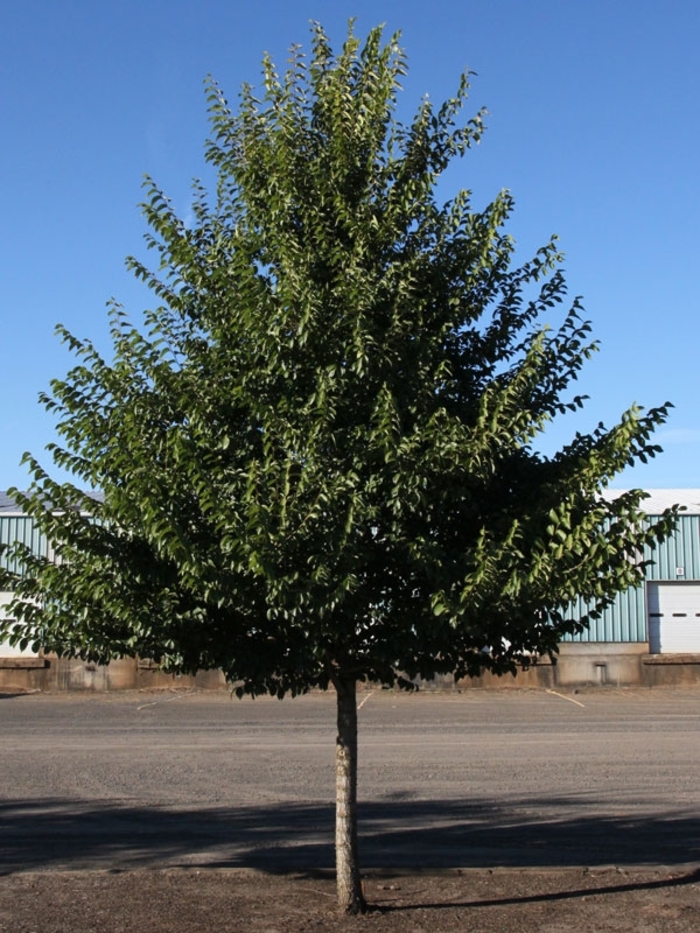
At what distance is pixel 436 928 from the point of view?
7.01 m

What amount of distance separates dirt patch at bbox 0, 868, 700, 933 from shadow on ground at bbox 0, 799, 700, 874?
0.54 metres

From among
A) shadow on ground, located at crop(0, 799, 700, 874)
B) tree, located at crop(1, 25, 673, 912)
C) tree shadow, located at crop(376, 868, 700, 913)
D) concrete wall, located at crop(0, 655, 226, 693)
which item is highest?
tree, located at crop(1, 25, 673, 912)

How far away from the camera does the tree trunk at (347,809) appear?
7250 millimetres

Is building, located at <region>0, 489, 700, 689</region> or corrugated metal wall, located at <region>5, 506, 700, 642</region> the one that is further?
corrugated metal wall, located at <region>5, 506, 700, 642</region>

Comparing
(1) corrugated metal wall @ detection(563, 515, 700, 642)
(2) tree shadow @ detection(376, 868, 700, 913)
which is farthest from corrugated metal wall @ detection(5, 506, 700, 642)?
(2) tree shadow @ detection(376, 868, 700, 913)

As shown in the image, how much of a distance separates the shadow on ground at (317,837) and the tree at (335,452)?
8.12 feet

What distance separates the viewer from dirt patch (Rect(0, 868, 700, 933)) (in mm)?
7094

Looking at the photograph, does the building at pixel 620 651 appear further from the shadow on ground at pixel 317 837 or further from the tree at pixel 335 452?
the tree at pixel 335 452

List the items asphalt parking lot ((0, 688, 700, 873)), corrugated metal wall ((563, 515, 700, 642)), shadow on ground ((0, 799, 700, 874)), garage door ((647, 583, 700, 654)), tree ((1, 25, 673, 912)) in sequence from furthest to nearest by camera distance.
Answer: garage door ((647, 583, 700, 654)) < corrugated metal wall ((563, 515, 700, 642)) < asphalt parking lot ((0, 688, 700, 873)) < shadow on ground ((0, 799, 700, 874)) < tree ((1, 25, 673, 912))

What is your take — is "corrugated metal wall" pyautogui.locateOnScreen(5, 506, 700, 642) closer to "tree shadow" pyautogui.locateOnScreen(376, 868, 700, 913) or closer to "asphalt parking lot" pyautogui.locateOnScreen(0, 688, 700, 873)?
"asphalt parking lot" pyautogui.locateOnScreen(0, 688, 700, 873)

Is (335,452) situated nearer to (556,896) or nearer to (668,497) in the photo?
(556,896)

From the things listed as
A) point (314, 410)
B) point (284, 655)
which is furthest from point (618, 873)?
point (314, 410)

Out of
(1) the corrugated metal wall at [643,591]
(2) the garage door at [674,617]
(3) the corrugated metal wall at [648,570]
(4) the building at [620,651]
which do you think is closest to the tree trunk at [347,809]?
(4) the building at [620,651]

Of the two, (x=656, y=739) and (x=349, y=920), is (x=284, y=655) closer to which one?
(x=349, y=920)
